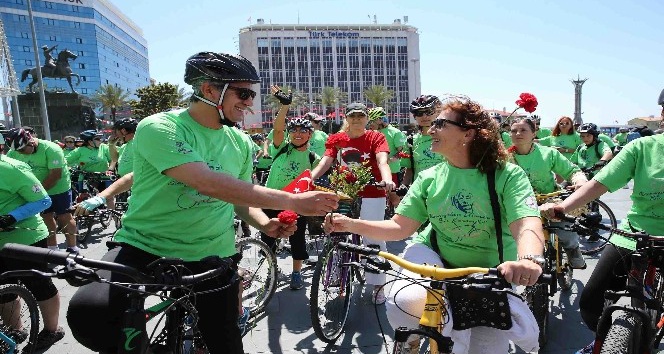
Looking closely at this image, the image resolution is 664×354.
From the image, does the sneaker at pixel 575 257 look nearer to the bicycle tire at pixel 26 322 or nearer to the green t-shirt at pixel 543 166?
the green t-shirt at pixel 543 166

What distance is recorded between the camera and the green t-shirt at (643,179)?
10.4 feet

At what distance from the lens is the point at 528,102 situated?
474cm

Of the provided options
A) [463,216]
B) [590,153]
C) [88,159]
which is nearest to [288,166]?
[463,216]

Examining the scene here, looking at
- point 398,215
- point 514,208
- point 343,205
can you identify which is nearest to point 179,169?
point 398,215

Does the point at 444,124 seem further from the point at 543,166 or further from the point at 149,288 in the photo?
the point at 543,166

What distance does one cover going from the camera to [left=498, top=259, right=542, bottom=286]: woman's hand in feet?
6.42

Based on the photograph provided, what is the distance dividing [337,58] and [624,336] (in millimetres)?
101659

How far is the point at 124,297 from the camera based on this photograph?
223 centimetres

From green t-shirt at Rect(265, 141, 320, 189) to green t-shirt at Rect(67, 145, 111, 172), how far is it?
8.22 m

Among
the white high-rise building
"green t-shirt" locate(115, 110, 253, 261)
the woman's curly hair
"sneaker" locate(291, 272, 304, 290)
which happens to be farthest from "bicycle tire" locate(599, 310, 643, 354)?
the white high-rise building

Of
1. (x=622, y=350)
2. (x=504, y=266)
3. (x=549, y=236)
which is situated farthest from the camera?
(x=549, y=236)

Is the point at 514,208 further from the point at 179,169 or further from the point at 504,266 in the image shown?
the point at 179,169

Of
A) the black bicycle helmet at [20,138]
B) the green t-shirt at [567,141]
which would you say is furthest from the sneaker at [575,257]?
the black bicycle helmet at [20,138]

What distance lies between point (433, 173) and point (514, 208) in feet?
1.91
